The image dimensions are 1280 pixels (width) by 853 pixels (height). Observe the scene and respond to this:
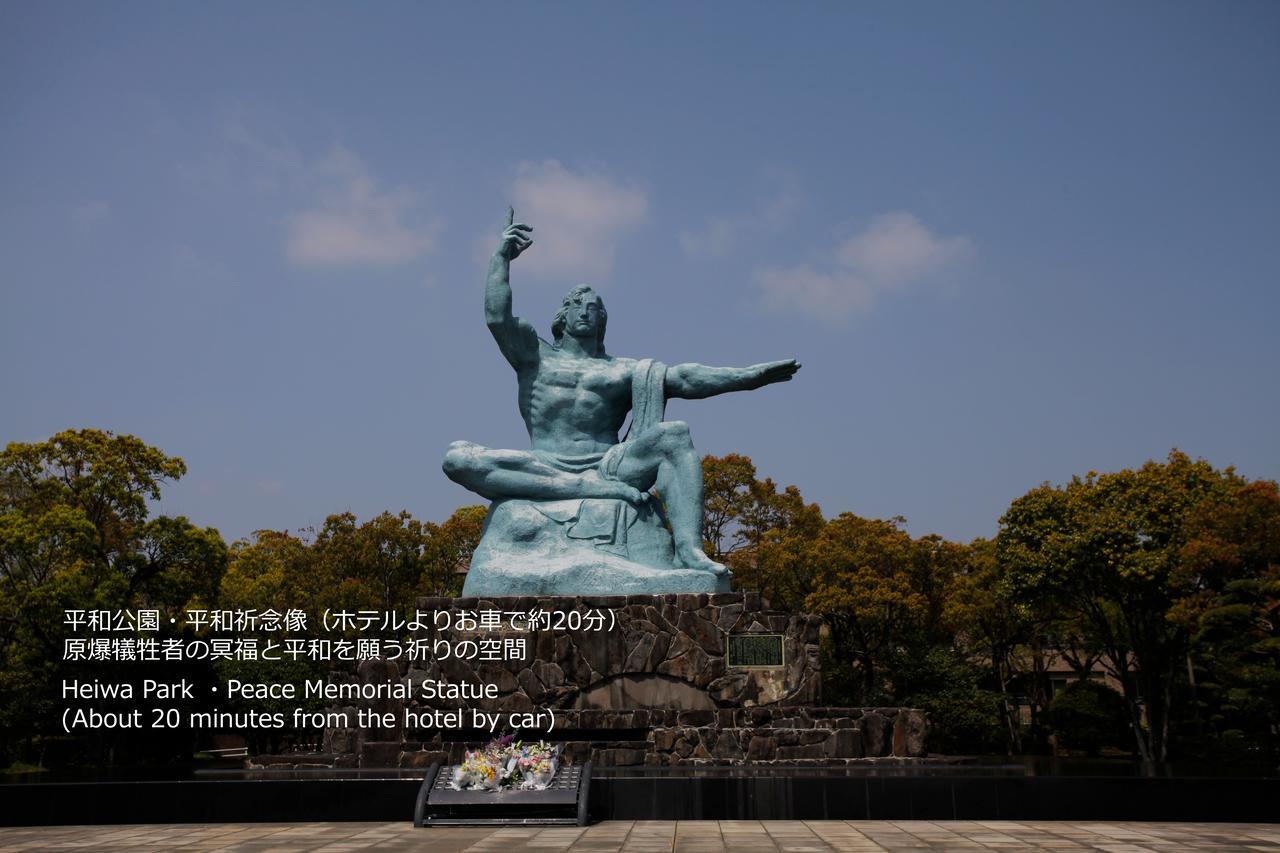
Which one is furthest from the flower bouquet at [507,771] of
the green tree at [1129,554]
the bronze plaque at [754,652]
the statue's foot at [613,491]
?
the green tree at [1129,554]

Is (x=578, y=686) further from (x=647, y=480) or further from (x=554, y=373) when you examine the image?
(x=554, y=373)

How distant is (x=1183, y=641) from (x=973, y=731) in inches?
165

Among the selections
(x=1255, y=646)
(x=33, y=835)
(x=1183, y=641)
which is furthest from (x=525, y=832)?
(x=1183, y=641)

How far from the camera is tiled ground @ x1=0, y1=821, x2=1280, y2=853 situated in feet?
21.9

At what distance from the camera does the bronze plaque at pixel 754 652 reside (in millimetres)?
11078

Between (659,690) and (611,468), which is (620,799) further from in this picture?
(611,468)

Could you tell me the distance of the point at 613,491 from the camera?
12.1 m

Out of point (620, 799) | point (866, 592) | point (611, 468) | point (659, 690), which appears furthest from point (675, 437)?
point (866, 592)

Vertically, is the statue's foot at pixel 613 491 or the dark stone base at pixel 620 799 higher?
the statue's foot at pixel 613 491

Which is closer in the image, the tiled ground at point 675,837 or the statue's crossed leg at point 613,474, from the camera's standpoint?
the tiled ground at point 675,837

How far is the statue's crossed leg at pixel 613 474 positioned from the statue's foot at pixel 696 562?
92mm

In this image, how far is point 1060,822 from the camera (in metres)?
8.03

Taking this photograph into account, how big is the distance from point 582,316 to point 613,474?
1914 mm

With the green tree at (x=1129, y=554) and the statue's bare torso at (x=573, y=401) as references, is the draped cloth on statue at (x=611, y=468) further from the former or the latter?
the green tree at (x=1129, y=554)
